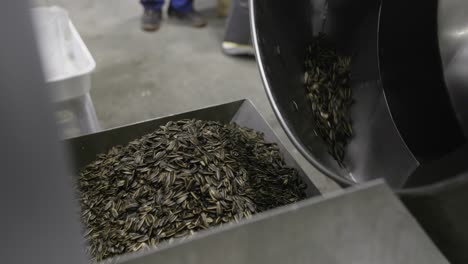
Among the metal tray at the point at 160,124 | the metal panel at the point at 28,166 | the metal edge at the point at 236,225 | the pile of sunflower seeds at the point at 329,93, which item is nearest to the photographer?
the metal panel at the point at 28,166

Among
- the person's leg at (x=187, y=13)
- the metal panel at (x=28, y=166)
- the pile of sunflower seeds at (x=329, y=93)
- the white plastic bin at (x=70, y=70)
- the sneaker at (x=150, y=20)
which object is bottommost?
the sneaker at (x=150, y=20)

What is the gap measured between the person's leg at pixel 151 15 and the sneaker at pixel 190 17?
0.38ft

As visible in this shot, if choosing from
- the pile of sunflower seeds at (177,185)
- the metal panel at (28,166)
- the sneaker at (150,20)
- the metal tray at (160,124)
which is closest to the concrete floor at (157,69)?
the sneaker at (150,20)

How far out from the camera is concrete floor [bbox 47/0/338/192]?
2105 mm

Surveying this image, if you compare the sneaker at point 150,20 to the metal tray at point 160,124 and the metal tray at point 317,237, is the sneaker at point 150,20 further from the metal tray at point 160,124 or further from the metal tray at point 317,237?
the metal tray at point 317,237

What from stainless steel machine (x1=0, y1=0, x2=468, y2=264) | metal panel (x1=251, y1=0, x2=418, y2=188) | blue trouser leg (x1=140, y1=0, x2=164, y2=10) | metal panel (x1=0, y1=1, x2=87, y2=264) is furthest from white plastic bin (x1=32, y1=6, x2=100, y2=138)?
blue trouser leg (x1=140, y1=0, x2=164, y2=10)

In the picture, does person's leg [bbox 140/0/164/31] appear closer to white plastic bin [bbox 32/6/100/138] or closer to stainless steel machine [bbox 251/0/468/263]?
white plastic bin [bbox 32/6/100/138]

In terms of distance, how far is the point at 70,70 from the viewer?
1.42 m

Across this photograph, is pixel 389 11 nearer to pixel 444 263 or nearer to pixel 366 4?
pixel 366 4

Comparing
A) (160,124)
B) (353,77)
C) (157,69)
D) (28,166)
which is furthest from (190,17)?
(28,166)

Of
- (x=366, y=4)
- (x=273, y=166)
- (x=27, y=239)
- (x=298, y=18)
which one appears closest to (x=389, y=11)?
(x=366, y=4)

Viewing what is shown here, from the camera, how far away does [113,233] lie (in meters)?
1.00

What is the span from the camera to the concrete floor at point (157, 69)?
2105mm

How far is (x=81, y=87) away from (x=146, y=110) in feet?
2.30
